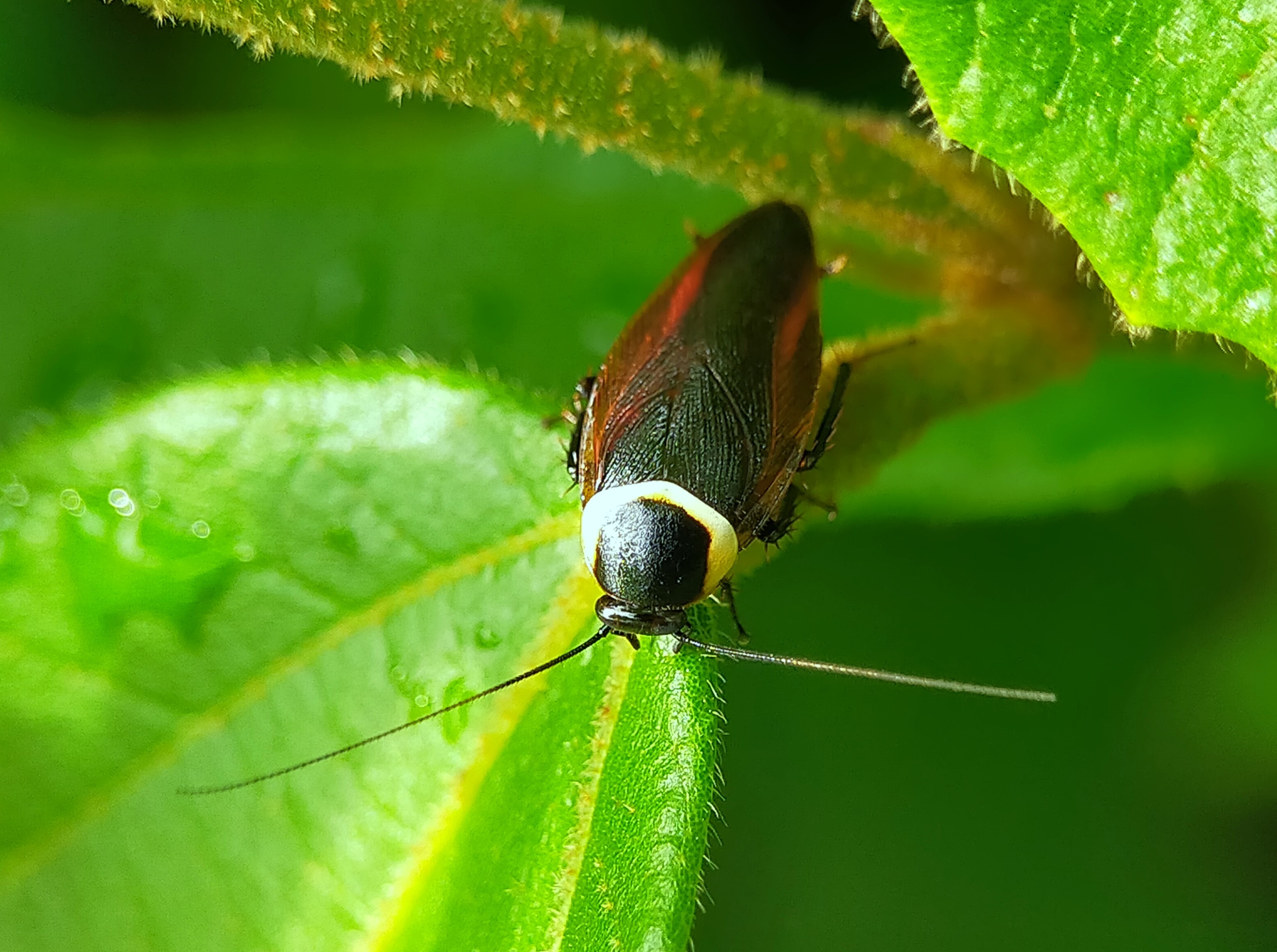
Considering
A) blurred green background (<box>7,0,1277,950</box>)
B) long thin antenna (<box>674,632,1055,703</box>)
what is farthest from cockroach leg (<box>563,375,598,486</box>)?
blurred green background (<box>7,0,1277,950</box>)

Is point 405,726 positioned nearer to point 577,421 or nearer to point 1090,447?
point 577,421

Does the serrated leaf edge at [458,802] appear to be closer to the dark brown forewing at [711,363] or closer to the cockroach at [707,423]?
the cockroach at [707,423]

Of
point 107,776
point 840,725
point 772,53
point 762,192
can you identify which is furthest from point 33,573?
point 772,53

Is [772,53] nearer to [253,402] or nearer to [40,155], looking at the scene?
[40,155]

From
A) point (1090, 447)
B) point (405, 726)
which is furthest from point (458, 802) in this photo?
point (1090, 447)

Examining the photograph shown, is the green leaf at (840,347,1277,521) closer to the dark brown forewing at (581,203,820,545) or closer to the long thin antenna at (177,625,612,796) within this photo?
the dark brown forewing at (581,203,820,545)

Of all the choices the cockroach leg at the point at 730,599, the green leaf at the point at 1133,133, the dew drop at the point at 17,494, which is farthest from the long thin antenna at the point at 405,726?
the green leaf at the point at 1133,133
